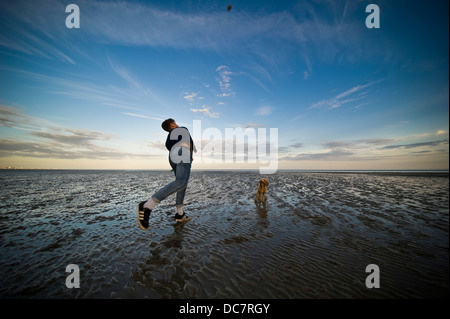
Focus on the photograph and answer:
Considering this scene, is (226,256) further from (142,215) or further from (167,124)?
(167,124)

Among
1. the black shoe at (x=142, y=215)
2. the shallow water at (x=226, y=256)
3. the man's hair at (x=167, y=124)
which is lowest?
the shallow water at (x=226, y=256)

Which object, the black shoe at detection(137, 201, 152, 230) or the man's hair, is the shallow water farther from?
the man's hair

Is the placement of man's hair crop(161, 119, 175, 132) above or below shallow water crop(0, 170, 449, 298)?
above

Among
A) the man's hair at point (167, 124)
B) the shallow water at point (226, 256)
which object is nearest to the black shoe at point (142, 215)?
the shallow water at point (226, 256)

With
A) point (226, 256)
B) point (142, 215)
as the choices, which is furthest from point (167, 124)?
point (226, 256)

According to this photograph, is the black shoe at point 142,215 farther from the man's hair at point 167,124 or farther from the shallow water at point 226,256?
the man's hair at point 167,124

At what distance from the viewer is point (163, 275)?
3.08 metres

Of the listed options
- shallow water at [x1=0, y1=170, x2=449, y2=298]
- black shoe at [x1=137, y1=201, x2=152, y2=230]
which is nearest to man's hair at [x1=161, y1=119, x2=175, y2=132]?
black shoe at [x1=137, y1=201, x2=152, y2=230]

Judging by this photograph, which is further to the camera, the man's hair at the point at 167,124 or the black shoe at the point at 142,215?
the man's hair at the point at 167,124

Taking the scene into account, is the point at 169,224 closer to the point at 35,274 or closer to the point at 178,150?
the point at 178,150
